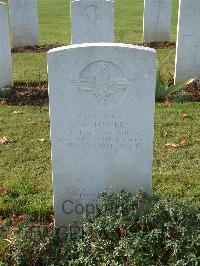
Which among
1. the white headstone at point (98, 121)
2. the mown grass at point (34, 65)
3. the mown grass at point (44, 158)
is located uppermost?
the white headstone at point (98, 121)

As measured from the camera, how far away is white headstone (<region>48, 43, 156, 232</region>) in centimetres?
362

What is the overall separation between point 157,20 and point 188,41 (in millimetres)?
5460

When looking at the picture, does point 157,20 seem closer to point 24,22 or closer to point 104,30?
point 24,22

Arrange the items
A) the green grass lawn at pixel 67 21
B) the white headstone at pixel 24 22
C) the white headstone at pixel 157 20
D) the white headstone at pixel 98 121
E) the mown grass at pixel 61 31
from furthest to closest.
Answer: the green grass lawn at pixel 67 21 < the white headstone at pixel 157 20 < the white headstone at pixel 24 22 < the mown grass at pixel 61 31 < the white headstone at pixel 98 121

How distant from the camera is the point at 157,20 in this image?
45.1 feet

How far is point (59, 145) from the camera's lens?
3.88 m

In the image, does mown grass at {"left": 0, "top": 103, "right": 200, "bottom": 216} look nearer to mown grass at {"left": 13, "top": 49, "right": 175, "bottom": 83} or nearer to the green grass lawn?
mown grass at {"left": 13, "top": 49, "right": 175, "bottom": 83}

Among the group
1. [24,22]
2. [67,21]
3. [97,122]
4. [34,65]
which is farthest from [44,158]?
[67,21]

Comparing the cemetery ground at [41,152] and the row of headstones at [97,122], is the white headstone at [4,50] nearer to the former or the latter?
the cemetery ground at [41,152]

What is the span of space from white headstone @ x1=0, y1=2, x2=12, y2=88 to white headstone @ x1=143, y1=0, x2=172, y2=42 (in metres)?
6.00

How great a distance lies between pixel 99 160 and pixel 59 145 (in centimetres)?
38

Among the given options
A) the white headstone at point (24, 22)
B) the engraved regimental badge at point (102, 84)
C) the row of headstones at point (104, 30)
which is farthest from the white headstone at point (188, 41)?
the white headstone at point (24, 22)

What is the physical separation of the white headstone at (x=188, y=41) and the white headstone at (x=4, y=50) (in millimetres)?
3272

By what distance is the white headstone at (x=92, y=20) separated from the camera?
9.20m
